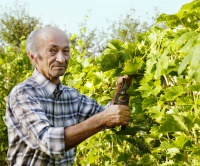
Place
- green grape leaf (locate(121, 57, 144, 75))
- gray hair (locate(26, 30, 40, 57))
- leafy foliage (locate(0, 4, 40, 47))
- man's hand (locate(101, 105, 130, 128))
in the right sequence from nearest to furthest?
man's hand (locate(101, 105, 130, 128)) < green grape leaf (locate(121, 57, 144, 75)) < gray hair (locate(26, 30, 40, 57)) < leafy foliage (locate(0, 4, 40, 47))

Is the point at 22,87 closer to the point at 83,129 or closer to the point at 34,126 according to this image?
the point at 34,126

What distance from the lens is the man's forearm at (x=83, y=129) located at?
1.74m

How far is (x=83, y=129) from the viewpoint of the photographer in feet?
5.72

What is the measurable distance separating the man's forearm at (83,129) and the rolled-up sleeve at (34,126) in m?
0.03

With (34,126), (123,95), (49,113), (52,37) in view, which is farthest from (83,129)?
(52,37)

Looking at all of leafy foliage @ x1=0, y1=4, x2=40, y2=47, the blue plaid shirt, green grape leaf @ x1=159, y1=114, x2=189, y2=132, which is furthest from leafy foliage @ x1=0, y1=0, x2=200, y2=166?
leafy foliage @ x1=0, y1=4, x2=40, y2=47

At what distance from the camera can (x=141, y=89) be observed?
6.02 feet

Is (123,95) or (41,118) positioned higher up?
(123,95)

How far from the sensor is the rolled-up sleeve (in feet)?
5.81

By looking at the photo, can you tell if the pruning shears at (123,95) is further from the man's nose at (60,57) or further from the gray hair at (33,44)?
the gray hair at (33,44)

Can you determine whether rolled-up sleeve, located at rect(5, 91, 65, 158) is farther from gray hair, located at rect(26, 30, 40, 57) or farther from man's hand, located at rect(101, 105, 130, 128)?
gray hair, located at rect(26, 30, 40, 57)

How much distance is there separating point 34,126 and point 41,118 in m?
0.05

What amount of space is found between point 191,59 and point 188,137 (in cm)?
54

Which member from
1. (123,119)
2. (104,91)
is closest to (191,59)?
(123,119)
